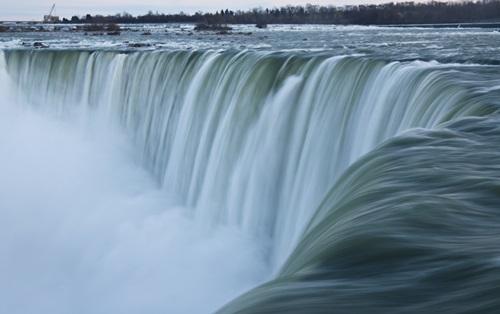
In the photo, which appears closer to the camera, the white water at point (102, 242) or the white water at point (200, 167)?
the white water at point (200, 167)

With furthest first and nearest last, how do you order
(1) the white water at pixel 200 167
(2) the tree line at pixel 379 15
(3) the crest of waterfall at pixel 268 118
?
(2) the tree line at pixel 379 15
(1) the white water at pixel 200 167
(3) the crest of waterfall at pixel 268 118

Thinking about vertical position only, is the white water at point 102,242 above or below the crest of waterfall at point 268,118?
below

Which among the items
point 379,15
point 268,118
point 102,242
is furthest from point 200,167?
point 379,15

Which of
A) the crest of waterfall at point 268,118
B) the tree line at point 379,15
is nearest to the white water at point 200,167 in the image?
the crest of waterfall at point 268,118

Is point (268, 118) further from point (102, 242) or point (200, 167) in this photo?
point (102, 242)

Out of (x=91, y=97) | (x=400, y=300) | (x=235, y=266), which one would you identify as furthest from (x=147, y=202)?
(x=400, y=300)

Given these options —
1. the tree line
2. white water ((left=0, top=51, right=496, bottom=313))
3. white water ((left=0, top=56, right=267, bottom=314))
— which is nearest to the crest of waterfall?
white water ((left=0, top=51, right=496, bottom=313))

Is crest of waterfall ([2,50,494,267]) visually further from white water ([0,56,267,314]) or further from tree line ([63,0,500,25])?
tree line ([63,0,500,25])

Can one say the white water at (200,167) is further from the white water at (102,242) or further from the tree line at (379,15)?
the tree line at (379,15)
